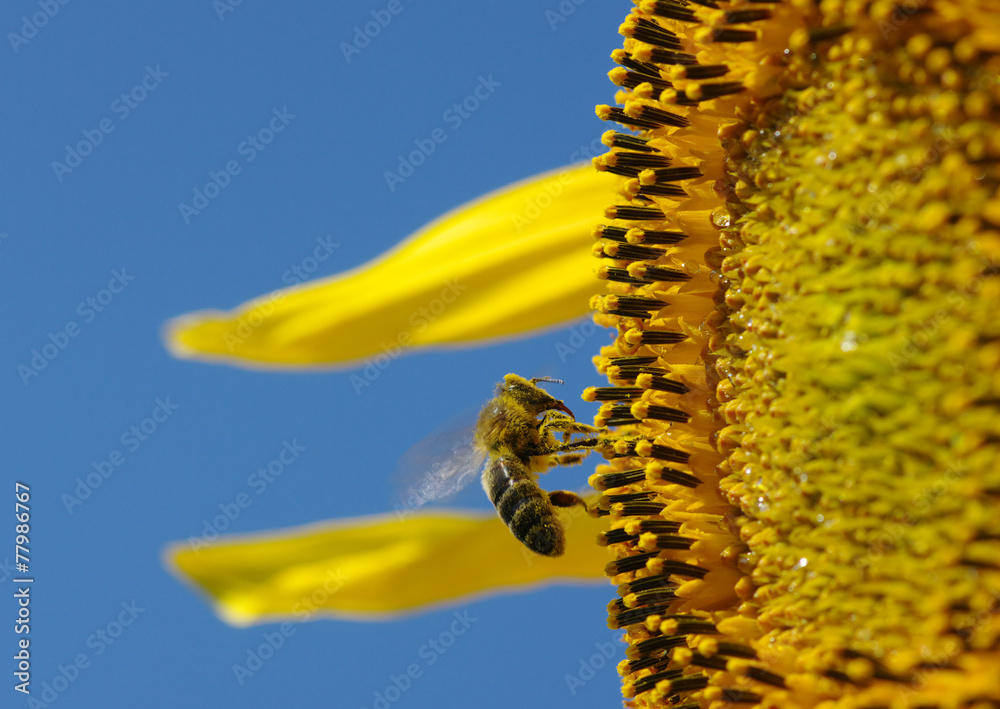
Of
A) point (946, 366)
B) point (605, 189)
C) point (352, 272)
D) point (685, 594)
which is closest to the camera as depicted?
point (946, 366)

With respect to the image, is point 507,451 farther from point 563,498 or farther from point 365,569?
point 365,569

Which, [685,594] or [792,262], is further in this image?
[685,594]

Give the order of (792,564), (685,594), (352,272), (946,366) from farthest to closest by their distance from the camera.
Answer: (352,272)
(685,594)
(792,564)
(946,366)

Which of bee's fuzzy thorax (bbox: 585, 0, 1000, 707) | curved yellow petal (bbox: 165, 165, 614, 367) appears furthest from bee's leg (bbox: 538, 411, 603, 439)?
curved yellow petal (bbox: 165, 165, 614, 367)

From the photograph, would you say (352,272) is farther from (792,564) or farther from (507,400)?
(792,564)

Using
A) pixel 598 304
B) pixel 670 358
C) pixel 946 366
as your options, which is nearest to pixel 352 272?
pixel 598 304

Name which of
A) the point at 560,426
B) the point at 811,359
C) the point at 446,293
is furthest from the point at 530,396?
the point at 811,359

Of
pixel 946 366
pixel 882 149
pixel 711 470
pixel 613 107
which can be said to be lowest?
pixel 946 366
